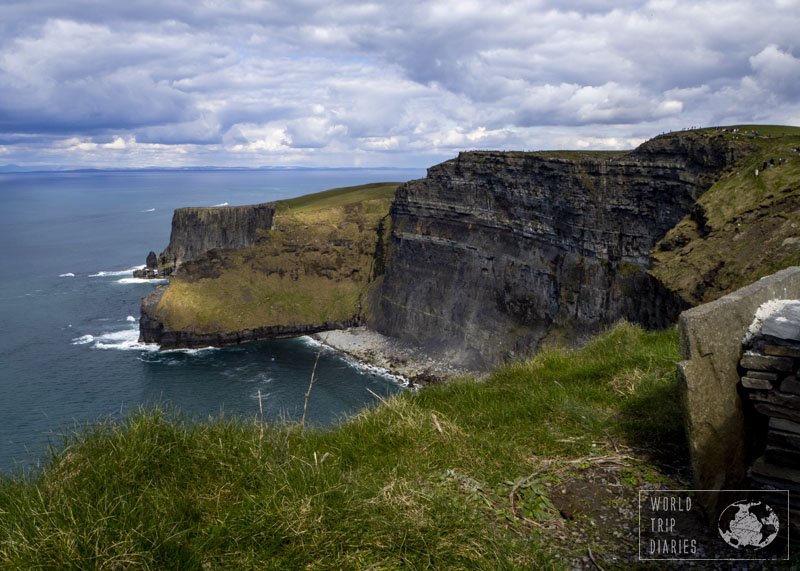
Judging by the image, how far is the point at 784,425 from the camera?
621 centimetres

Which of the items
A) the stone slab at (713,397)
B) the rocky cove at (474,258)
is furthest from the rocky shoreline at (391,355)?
the stone slab at (713,397)

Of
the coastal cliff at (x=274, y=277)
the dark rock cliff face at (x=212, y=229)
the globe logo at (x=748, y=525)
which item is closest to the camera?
the globe logo at (x=748, y=525)

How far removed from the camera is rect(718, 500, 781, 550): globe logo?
611cm

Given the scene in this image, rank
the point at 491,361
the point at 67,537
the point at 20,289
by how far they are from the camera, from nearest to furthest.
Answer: the point at 67,537 → the point at 491,361 → the point at 20,289

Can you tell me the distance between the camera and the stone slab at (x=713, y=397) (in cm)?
686

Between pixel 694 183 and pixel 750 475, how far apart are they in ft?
190

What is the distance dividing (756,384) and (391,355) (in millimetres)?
79390

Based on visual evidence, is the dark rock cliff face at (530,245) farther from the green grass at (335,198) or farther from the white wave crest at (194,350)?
the white wave crest at (194,350)

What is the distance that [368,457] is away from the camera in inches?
307

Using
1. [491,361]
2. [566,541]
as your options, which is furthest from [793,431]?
[491,361]

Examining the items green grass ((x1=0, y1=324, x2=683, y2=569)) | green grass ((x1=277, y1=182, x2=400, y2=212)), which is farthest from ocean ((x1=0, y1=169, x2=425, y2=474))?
green grass ((x1=277, y1=182, x2=400, y2=212))

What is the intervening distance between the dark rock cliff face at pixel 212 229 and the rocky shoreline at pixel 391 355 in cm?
4093

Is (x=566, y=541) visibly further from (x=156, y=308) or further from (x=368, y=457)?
(x=156, y=308)

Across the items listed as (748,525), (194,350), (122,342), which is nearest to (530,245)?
(194,350)
